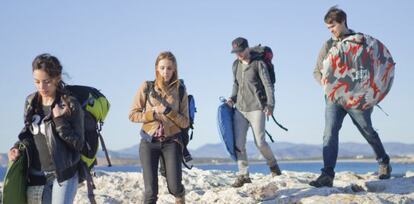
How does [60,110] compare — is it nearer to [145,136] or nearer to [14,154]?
[14,154]

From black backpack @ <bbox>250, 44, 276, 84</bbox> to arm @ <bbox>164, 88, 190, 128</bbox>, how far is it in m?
2.59

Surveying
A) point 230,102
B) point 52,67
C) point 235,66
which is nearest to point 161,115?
point 52,67

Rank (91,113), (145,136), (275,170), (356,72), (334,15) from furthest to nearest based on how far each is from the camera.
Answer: (275,170) → (356,72) → (334,15) → (145,136) → (91,113)

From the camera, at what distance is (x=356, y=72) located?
8.38 metres

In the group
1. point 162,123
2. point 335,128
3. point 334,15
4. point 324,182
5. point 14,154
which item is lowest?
point 324,182

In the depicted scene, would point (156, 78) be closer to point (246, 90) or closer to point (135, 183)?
point (246, 90)

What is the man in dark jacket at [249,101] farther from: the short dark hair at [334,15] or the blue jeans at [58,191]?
the blue jeans at [58,191]

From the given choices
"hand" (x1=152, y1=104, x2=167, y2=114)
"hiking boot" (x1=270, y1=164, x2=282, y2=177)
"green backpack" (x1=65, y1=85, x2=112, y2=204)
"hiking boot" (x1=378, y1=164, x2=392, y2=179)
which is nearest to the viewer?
"green backpack" (x1=65, y1=85, x2=112, y2=204)

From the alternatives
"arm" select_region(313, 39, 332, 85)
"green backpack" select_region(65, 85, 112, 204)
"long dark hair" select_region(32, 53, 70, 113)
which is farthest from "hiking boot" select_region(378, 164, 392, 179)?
"long dark hair" select_region(32, 53, 70, 113)

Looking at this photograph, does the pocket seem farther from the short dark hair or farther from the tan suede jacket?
the short dark hair

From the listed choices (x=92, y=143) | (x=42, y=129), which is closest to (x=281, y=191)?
(x=92, y=143)

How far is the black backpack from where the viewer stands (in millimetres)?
9422

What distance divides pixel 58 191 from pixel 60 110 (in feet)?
2.24

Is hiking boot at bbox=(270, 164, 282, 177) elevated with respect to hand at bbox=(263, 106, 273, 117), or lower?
lower
